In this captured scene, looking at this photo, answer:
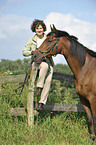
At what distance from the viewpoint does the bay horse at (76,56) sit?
162 inches

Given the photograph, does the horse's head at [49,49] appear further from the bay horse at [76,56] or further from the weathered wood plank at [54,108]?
the weathered wood plank at [54,108]

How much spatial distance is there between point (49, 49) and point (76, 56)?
0.63m

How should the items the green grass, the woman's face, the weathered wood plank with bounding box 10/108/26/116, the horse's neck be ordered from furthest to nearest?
1. the woman's face
2. the weathered wood plank with bounding box 10/108/26/116
3. the horse's neck
4. the green grass

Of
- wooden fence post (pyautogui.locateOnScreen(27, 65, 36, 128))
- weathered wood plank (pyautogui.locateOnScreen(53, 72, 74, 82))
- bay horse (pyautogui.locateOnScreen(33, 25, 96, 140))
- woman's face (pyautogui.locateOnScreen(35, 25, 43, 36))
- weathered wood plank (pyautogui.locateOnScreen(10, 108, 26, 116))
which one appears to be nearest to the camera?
bay horse (pyautogui.locateOnScreen(33, 25, 96, 140))

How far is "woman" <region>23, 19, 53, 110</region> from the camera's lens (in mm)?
4410

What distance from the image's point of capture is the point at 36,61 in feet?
13.7

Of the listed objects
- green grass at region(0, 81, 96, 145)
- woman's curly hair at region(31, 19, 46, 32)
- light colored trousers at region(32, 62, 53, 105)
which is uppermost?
woman's curly hair at region(31, 19, 46, 32)

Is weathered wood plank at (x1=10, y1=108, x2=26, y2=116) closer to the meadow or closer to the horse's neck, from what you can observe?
the meadow

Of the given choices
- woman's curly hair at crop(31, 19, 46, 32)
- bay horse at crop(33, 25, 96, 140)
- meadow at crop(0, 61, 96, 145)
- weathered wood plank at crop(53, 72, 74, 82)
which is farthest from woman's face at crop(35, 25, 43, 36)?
meadow at crop(0, 61, 96, 145)

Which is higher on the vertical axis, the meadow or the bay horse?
the bay horse

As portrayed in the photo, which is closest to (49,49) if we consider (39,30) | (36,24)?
(39,30)

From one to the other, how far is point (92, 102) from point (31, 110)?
55.8 inches

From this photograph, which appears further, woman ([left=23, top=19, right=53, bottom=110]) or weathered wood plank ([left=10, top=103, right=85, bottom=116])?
weathered wood plank ([left=10, top=103, right=85, bottom=116])

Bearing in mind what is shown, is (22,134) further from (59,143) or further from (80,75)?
(80,75)
